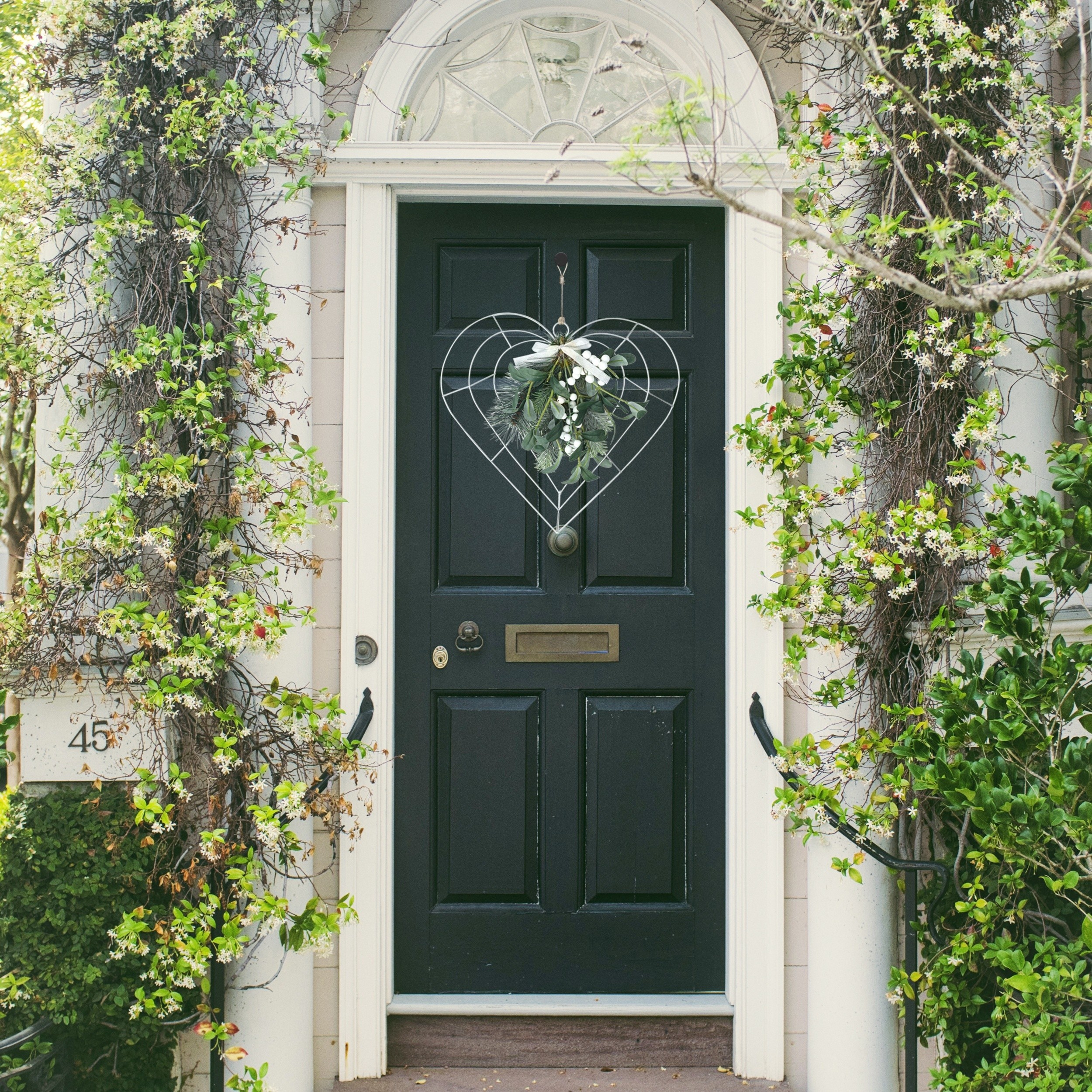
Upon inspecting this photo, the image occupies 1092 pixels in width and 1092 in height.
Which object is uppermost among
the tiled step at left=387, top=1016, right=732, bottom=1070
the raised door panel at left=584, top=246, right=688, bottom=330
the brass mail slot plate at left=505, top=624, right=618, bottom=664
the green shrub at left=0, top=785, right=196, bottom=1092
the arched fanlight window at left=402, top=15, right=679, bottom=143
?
the arched fanlight window at left=402, top=15, right=679, bottom=143

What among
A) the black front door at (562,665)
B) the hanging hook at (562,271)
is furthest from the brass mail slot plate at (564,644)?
the hanging hook at (562,271)

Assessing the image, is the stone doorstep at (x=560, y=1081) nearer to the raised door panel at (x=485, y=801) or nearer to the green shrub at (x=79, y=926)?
the raised door panel at (x=485, y=801)

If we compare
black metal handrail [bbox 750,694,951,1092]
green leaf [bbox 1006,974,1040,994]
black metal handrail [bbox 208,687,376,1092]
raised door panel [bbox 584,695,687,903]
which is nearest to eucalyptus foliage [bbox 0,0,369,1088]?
black metal handrail [bbox 208,687,376,1092]

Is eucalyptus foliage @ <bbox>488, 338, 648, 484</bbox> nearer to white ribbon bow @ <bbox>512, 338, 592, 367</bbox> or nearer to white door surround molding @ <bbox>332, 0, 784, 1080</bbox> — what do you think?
white ribbon bow @ <bbox>512, 338, 592, 367</bbox>

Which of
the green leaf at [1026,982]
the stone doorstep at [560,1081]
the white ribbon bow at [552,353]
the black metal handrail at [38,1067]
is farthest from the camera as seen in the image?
the white ribbon bow at [552,353]

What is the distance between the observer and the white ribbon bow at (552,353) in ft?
8.32

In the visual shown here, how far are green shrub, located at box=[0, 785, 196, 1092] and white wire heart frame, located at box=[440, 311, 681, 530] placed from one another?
1363mm

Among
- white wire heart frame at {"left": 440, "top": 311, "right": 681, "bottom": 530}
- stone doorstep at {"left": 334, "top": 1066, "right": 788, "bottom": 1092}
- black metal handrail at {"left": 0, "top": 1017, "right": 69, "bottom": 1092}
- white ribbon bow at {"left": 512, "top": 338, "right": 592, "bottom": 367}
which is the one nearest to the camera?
black metal handrail at {"left": 0, "top": 1017, "right": 69, "bottom": 1092}

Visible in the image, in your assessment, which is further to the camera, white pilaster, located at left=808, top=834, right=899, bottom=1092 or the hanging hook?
the hanging hook

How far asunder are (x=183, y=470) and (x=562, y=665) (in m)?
1.17

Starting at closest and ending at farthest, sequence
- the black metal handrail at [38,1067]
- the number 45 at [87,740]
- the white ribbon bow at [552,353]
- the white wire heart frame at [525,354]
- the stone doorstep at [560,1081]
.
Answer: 1. the black metal handrail at [38,1067]
2. the number 45 at [87,740]
3. the stone doorstep at [560,1081]
4. the white ribbon bow at [552,353]
5. the white wire heart frame at [525,354]

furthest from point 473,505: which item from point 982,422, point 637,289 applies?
point 982,422

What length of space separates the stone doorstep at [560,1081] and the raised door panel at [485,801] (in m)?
0.44

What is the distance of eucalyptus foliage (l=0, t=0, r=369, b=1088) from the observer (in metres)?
2.12
